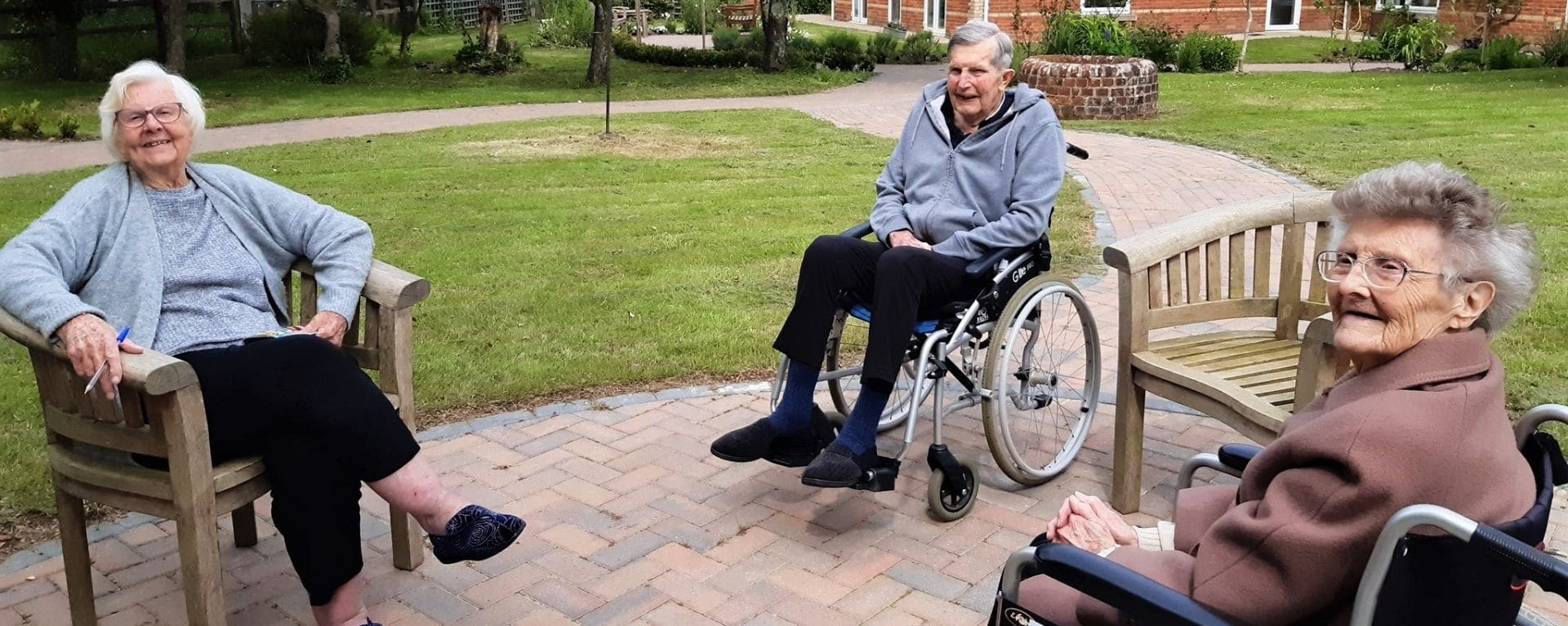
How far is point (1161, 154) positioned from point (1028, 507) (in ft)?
25.9

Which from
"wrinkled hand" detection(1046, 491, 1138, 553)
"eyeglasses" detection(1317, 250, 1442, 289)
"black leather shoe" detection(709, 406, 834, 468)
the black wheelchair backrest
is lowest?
"black leather shoe" detection(709, 406, 834, 468)

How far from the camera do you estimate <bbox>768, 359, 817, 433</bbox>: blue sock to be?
11.4ft

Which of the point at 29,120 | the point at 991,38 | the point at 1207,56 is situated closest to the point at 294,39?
the point at 29,120

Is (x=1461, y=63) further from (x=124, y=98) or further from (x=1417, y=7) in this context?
Answer: (x=124, y=98)

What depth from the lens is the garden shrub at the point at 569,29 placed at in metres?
27.2

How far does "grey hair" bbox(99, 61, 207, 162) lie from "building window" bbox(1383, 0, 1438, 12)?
23.7m

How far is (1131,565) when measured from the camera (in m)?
2.04

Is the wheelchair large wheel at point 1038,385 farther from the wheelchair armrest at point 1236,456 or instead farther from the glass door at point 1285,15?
the glass door at point 1285,15

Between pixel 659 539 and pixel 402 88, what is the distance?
15.6 meters

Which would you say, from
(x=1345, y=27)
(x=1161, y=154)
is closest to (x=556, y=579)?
(x=1161, y=154)

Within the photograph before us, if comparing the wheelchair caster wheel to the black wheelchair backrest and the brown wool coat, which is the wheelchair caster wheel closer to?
the brown wool coat

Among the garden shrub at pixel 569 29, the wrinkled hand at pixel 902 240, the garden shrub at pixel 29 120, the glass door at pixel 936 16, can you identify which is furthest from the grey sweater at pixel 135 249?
the glass door at pixel 936 16

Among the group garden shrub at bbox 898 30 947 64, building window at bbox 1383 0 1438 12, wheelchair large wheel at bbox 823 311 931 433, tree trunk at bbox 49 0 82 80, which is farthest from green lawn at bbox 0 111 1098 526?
building window at bbox 1383 0 1438 12

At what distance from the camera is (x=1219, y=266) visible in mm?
3654
